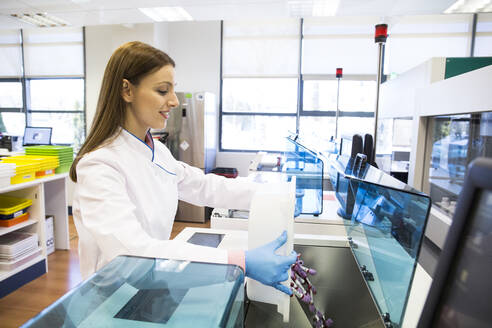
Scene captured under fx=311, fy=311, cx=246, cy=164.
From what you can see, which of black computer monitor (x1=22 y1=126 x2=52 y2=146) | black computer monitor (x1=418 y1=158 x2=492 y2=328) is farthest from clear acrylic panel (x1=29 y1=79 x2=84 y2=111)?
black computer monitor (x1=418 y1=158 x2=492 y2=328)

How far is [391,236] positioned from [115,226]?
64 cm

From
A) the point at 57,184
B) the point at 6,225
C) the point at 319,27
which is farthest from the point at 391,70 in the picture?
the point at 6,225

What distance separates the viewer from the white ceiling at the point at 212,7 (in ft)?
9.59

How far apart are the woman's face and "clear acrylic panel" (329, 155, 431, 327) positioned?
683mm

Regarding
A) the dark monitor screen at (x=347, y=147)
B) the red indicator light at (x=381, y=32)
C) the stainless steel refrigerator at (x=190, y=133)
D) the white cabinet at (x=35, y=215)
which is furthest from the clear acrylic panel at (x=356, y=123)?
the white cabinet at (x=35, y=215)

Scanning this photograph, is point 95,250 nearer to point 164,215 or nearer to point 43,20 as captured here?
point 164,215

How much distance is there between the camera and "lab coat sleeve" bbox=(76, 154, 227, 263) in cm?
74

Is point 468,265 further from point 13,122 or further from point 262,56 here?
point 13,122

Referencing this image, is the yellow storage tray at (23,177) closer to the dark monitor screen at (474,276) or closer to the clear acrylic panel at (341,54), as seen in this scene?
the dark monitor screen at (474,276)

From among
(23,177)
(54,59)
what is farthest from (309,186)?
(54,59)

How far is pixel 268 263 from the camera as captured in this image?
2.35ft

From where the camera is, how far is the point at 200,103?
420 cm

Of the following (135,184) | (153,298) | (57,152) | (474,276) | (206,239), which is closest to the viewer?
(474,276)

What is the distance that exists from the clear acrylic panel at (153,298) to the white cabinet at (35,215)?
2.13m
